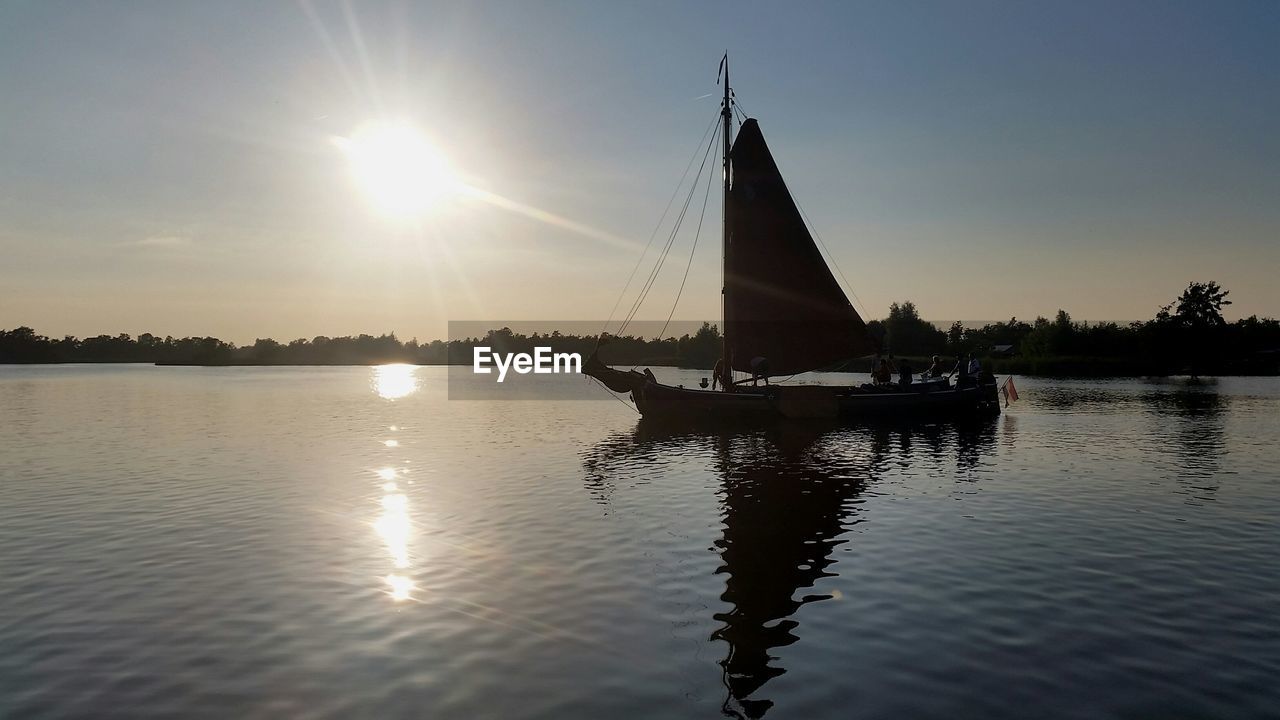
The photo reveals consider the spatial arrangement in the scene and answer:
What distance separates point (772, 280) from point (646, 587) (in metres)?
30.8

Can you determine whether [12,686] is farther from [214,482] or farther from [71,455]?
[71,455]

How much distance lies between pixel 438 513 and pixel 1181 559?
56.1 feet

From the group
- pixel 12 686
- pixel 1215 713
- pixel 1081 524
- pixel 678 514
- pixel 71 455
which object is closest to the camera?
pixel 1215 713

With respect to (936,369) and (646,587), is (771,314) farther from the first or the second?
(646,587)

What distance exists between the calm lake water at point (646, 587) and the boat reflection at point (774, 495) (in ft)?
0.32

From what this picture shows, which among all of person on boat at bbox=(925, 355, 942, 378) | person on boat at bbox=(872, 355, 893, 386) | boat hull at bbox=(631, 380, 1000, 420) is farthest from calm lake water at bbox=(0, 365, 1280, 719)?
person on boat at bbox=(925, 355, 942, 378)

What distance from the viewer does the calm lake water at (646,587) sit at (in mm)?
9047

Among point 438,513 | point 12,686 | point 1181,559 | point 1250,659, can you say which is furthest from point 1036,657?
point 438,513

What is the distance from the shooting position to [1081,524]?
1814 centimetres

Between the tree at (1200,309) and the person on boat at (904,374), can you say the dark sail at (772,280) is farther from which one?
the tree at (1200,309)

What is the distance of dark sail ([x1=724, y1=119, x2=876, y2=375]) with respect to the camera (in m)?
41.8

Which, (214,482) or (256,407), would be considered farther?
(256,407)

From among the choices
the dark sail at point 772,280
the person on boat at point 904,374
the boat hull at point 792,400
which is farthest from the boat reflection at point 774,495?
the dark sail at point 772,280

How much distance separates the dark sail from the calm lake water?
524 inches
